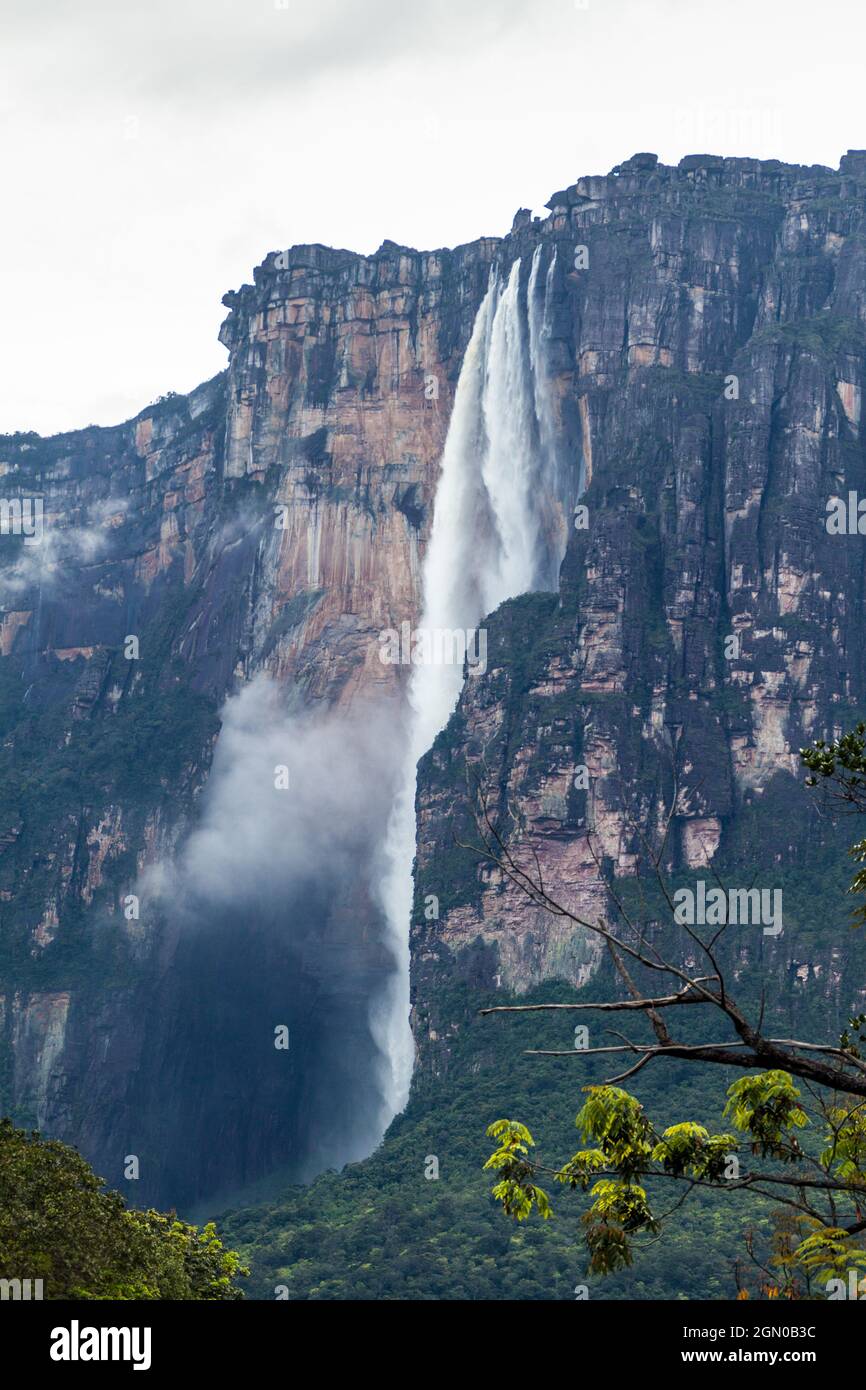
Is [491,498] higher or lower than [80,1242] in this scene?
higher

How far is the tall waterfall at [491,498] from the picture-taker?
13075cm

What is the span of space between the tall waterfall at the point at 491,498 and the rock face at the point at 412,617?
5.45 feet

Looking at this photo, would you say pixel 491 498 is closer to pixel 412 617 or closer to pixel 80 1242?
pixel 412 617

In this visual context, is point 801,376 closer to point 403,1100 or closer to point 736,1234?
point 403,1100

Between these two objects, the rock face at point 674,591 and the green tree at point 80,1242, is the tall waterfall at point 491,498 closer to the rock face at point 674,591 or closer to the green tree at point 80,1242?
the rock face at point 674,591

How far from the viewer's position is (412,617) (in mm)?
134625

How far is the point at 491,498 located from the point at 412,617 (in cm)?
916

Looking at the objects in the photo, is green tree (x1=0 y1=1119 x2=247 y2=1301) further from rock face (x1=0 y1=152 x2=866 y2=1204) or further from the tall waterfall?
the tall waterfall

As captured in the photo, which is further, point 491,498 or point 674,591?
point 491,498

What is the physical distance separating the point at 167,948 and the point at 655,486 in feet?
139

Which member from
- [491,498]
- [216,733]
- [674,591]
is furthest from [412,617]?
[674,591]

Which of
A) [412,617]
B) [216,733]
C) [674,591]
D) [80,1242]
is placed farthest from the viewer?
[216,733]

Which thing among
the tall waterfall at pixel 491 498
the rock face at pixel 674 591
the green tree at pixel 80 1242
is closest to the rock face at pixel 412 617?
the rock face at pixel 674 591

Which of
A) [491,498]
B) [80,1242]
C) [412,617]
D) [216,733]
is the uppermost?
[491,498]
